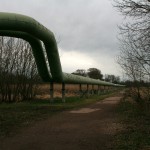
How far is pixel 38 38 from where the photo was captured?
21.2 metres

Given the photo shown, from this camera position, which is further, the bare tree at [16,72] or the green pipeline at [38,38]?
the bare tree at [16,72]

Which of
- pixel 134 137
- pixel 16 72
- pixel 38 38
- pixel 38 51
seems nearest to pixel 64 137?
pixel 134 137

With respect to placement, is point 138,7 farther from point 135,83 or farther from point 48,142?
point 135,83

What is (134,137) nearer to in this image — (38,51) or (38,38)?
(38,38)

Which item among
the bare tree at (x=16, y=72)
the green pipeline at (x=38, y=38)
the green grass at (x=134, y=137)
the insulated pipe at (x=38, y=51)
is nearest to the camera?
the green grass at (x=134, y=137)

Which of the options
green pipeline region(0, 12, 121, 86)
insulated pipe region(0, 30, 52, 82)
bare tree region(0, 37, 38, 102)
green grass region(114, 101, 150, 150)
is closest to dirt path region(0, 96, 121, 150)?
green grass region(114, 101, 150, 150)

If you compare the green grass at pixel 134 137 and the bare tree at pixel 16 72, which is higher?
the bare tree at pixel 16 72

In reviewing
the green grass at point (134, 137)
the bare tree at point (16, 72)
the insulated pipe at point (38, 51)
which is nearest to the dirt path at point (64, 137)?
the green grass at point (134, 137)

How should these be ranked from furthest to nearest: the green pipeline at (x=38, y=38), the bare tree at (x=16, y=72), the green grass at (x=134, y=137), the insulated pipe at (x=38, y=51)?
the bare tree at (x=16, y=72) → the insulated pipe at (x=38, y=51) → the green pipeline at (x=38, y=38) → the green grass at (x=134, y=137)

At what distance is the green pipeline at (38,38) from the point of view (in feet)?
51.9

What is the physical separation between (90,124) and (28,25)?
5.42 m

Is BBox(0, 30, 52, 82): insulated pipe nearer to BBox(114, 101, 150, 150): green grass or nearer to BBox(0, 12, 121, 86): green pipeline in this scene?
BBox(0, 12, 121, 86): green pipeline

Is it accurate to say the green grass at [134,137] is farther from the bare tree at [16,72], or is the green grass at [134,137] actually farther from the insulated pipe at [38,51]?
the bare tree at [16,72]

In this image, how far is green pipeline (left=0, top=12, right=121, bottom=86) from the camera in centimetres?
1581
